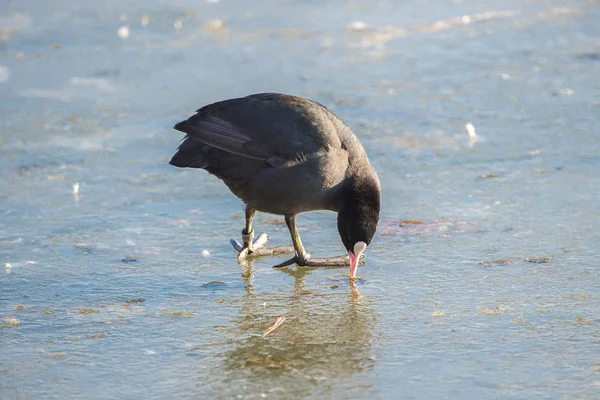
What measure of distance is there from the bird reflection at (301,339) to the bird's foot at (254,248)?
1.05 feet

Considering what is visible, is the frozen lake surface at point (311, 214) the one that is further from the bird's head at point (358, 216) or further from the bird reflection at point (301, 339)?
the bird's head at point (358, 216)

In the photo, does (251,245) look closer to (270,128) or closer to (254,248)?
(254,248)

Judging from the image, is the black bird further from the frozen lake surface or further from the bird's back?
the frozen lake surface

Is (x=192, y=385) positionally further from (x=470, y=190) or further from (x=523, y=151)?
(x=523, y=151)

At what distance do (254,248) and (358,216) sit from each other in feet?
2.01

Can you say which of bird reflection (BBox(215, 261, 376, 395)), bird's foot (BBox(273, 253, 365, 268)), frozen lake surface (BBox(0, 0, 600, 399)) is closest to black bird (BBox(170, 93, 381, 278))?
bird's foot (BBox(273, 253, 365, 268))

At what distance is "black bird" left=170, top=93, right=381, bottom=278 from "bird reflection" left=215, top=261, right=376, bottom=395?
37 centimetres

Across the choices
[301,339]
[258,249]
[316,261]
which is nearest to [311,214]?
[258,249]

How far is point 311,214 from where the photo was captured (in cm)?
582

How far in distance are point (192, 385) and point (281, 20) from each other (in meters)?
6.94

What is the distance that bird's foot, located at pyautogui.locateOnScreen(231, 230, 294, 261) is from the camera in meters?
5.12

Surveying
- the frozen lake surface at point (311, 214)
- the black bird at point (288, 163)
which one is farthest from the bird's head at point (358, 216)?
the frozen lake surface at point (311, 214)

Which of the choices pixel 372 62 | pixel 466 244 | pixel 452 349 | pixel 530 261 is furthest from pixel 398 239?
pixel 372 62

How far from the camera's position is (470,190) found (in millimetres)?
5848
